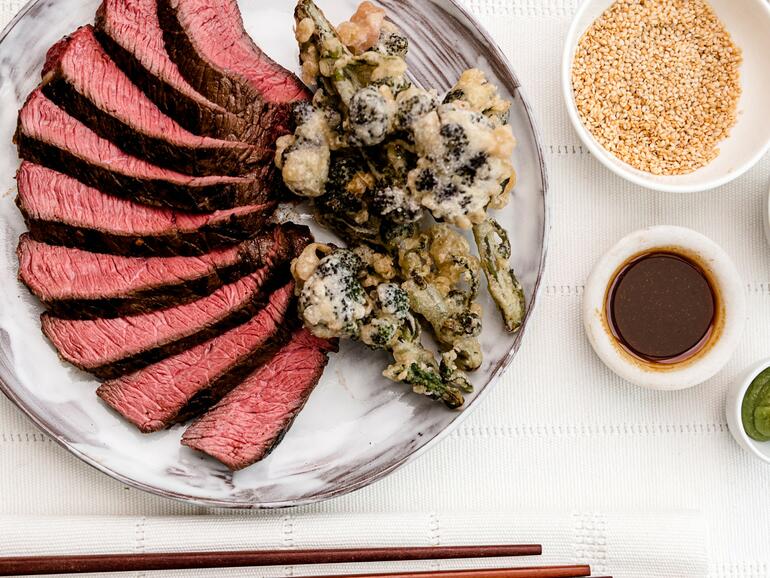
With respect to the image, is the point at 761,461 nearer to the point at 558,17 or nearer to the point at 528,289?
the point at 528,289

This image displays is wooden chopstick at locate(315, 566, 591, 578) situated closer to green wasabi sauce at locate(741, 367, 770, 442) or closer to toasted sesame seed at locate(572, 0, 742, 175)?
green wasabi sauce at locate(741, 367, 770, 442)

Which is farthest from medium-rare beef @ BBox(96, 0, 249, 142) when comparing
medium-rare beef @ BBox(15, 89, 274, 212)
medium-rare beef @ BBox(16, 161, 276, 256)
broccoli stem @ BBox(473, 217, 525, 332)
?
broccoli stem @ BBox(473, 217, 525, 332)

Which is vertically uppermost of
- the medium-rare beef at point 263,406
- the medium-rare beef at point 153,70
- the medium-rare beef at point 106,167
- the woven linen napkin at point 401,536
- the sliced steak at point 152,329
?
the medium-rare beef at point 153,70

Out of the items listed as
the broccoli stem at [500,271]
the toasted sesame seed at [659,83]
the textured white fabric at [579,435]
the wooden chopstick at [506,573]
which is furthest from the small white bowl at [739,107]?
the wooden chopstick at [506,573]

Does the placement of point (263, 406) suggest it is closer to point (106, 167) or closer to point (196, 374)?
point (196, 374)

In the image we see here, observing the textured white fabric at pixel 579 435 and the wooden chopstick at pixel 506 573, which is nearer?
the wooden chopstick at pixel 506 573

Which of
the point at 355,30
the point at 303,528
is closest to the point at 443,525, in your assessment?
the point at 303,528

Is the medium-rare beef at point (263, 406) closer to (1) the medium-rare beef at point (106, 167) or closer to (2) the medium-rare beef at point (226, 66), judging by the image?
(1) the medium-rare beef at point (106, 167)
